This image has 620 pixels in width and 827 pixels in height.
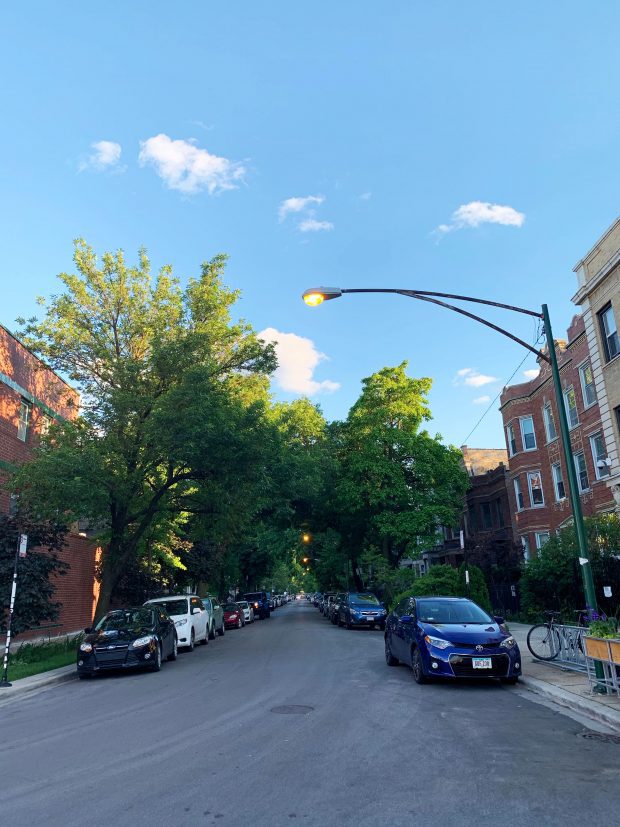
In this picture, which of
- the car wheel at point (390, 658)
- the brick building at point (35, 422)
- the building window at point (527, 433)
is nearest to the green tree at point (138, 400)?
the brick building at point (35, 422)

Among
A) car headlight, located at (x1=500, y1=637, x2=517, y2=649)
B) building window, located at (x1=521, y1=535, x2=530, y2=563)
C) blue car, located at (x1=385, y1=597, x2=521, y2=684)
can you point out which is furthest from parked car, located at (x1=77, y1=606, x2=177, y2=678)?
building window, located at (x1=521, y1=535, x2=530, y2=563)

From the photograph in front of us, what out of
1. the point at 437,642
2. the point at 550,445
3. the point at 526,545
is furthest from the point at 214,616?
the point at 550,445

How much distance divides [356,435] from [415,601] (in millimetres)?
27347

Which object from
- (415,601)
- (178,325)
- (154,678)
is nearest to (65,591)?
(178,325)

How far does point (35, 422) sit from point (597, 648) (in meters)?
20.3

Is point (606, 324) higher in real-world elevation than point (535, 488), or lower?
higher

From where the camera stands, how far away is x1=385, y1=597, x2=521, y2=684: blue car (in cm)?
998

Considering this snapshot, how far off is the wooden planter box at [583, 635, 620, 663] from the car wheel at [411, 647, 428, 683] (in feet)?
8.94

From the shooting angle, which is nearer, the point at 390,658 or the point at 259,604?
the point at 390,658

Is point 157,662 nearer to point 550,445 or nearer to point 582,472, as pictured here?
point 582,472

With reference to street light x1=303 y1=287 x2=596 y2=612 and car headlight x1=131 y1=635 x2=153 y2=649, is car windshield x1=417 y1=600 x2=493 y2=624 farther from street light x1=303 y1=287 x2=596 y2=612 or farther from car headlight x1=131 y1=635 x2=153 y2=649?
car headlight x1=131 y1=635 x2=153 y2=649

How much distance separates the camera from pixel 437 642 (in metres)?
10.2

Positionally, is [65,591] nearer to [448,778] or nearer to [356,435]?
[356,435]

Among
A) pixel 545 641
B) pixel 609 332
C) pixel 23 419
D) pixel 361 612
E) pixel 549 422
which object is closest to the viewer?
pixel 545 641
